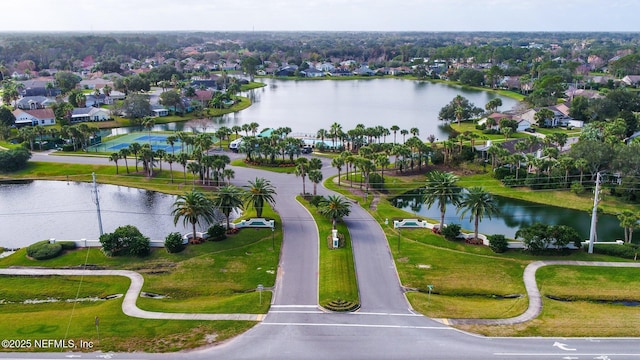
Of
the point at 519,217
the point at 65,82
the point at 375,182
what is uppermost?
the point at 65,82

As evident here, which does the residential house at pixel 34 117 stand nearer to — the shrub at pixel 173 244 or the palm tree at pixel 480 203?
the shrub at pixel 173 244

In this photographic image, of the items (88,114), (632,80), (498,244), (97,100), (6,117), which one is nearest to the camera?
(498,244)

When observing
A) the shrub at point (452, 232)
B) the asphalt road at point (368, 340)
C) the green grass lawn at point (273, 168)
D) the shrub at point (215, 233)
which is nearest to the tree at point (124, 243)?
the shrub at point (215, 233)

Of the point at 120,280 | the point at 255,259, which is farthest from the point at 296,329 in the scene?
the point at 120,280

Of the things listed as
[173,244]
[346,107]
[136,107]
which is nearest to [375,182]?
[173,244]

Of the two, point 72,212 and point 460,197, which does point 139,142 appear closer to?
point 72,212

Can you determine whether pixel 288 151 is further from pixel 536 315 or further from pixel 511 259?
pixel 536 315

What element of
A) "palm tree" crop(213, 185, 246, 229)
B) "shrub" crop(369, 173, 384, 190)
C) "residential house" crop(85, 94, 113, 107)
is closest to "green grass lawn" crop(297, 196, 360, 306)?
"palm tree" crop(213, 185, 246, 229)
